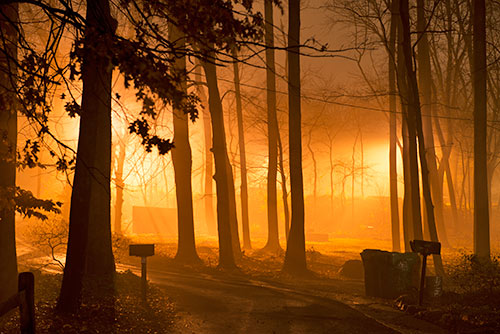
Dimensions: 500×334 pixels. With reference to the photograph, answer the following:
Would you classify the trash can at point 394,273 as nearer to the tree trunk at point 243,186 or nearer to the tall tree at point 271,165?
the tall tree at point 271,165

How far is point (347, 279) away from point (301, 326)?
338 inches

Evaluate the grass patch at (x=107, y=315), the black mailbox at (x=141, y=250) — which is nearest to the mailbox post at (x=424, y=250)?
the grass patch at (x=107, y=315)

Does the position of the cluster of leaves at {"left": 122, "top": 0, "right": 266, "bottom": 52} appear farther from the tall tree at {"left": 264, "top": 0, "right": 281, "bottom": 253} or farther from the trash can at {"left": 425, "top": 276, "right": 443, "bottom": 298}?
the tall tree at {"left": 264, "top": 0, "right": 281, "bottom": 253}

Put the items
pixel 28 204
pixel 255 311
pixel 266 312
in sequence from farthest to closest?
1. pixel 255 311
2. pixel 266 312
3. pixel 28 204

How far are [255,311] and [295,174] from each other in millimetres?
8132

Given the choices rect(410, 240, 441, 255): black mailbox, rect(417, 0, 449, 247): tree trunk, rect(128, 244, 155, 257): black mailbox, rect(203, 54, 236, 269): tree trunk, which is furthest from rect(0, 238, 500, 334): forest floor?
rect(417, 0, 449, 247): tree trunk

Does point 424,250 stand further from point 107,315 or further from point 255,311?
point 107,315

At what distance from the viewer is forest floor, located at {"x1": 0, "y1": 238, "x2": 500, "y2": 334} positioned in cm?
861

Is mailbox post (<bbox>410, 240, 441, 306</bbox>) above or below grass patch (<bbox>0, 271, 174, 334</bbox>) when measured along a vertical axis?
above

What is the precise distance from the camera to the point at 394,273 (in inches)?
487

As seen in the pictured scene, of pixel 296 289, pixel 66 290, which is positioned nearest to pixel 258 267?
pixel 296 289

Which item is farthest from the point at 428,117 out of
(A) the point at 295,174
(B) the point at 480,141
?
(A) the point at 295,174

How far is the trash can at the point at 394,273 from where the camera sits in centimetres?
1234

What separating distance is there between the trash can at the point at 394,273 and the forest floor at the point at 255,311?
1.20ft
